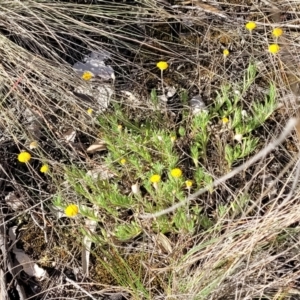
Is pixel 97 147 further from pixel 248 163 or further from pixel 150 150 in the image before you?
pixel 248 163

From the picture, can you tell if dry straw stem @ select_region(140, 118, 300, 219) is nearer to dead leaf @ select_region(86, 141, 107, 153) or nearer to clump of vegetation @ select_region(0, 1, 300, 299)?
clump of vegetation @ select_region(0, 1, 300, 299)

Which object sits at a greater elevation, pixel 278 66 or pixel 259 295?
pixel 278 66

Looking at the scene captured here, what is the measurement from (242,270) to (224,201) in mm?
280

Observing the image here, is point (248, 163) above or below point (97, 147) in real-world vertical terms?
above

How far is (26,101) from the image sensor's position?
1.97 m

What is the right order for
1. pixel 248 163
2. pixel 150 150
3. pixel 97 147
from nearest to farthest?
pixel 248 163, pixel 150 150, pixel 97 147

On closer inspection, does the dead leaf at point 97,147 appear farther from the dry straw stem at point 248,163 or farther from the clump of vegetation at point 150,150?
the dry straw stem at point 248,163

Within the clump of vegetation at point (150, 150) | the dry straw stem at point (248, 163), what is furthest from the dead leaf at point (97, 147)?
the dry straw stem at point (248, 163)

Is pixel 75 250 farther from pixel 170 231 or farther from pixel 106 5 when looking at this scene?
pixel 106 5

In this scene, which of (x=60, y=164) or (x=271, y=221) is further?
(x=60, y=164)

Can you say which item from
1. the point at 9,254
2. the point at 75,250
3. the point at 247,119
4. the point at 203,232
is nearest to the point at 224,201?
the point at 203,232

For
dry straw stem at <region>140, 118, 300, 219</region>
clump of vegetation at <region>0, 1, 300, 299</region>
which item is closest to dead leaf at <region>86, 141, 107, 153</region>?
clump of vegetation at <region>0, 1, 300, 299</region>

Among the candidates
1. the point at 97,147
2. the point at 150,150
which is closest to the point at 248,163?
the point at 150,150

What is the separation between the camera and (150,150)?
1.81 m
